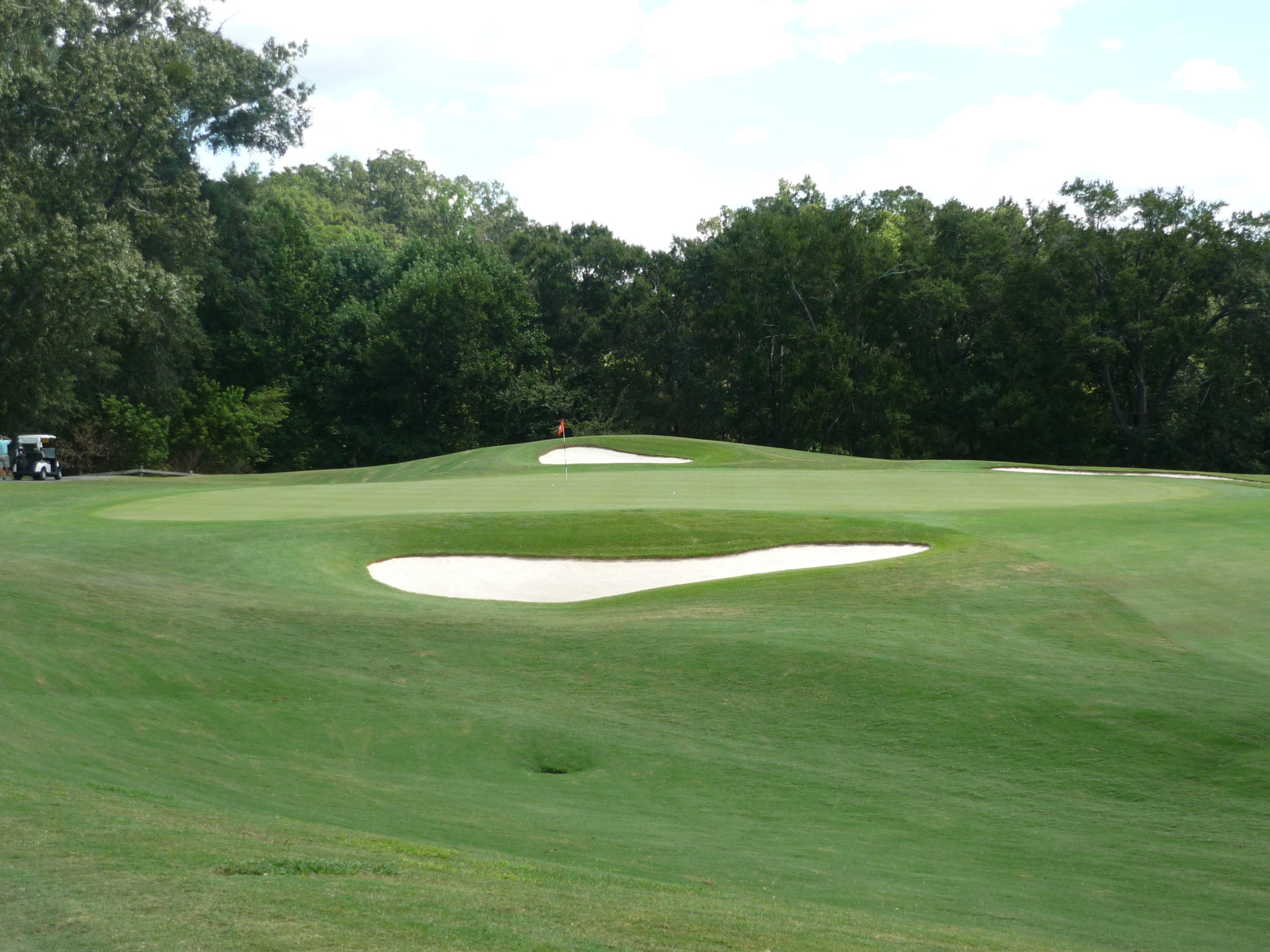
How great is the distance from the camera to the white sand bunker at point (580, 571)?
17094mm

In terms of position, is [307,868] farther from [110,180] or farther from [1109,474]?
[110,180]

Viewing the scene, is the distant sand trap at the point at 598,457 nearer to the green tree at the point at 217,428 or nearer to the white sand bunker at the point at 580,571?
the white sand bunker at the point at 580,571

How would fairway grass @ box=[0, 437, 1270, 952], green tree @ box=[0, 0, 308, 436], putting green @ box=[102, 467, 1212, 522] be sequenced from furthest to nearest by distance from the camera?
green tree @ box=[0, 0, 308, 436]
putting green @ box=[102, 467, 1212, 522]
fairway grass @ box=[0, 437, 1270, 952]

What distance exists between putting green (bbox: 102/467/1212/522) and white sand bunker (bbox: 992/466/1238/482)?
6.08 feet

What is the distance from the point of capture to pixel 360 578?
1728cm

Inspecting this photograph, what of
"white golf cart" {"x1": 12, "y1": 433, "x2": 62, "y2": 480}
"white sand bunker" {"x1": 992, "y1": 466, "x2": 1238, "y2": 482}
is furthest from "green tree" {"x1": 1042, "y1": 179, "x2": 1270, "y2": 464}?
"white golf cart" {"x1": 12, "y1": 433, "x2": 62, "y2": 480}

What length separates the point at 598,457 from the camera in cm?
3828

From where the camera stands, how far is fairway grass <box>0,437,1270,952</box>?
17.7ft

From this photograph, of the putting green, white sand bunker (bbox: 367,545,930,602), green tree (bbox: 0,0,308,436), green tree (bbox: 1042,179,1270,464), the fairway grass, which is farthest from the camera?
green tree (bbox: 1042,179,1270,464)

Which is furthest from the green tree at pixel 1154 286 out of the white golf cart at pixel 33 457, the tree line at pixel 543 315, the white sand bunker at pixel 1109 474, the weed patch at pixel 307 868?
the weed patch at pixel 307 868

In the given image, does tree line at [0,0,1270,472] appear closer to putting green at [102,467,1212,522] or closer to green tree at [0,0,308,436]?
green tree at [0,0,308,436]

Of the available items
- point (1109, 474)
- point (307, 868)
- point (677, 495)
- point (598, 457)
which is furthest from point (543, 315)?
point (307, 868)

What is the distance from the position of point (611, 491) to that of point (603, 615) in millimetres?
10468

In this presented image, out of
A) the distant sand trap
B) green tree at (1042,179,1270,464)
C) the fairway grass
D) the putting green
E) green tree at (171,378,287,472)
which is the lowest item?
the fairway grass
